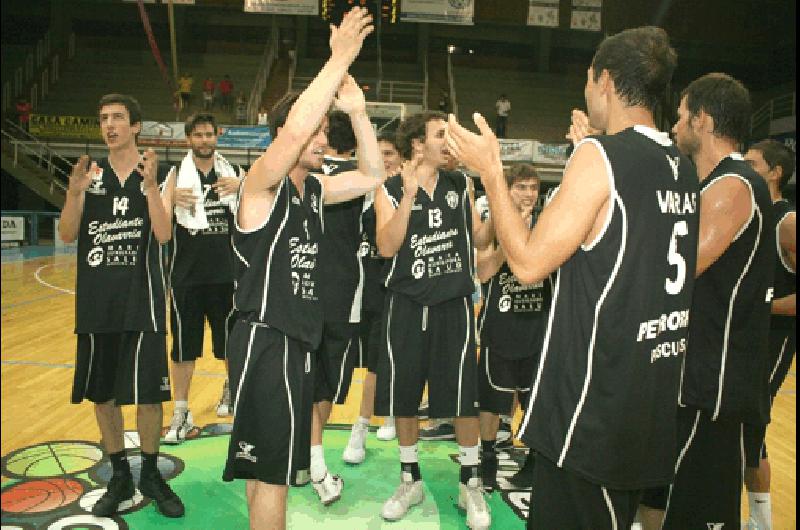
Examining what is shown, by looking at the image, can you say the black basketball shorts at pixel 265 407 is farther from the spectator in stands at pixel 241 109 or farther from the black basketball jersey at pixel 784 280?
the spectator in stands at pixel 241 109

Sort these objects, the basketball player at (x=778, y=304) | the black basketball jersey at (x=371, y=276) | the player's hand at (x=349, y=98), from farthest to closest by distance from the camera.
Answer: the black basketball jersey at (x=371, y=276)
the basketball player at (x=778, y=304)
the player's hand at (x=349, y=98)

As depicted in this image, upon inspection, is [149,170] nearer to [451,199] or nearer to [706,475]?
[451,199]

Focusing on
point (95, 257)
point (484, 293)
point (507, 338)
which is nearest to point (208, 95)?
point (484, 293)

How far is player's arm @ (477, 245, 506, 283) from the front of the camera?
13.9 ft

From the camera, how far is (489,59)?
2706cm

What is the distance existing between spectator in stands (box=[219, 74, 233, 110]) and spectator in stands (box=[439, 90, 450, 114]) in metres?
7.52

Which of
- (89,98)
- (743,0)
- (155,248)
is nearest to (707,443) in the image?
(155,248)

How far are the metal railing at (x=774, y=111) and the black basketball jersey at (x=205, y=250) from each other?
18153mm

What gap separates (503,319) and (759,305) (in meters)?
1.99

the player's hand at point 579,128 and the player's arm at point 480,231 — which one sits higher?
the player's hand at point 579,128

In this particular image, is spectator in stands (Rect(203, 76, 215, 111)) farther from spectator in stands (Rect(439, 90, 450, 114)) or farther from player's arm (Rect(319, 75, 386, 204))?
player's arm (Rect(319, 75, 386, 204))

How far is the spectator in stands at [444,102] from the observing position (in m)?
23.7

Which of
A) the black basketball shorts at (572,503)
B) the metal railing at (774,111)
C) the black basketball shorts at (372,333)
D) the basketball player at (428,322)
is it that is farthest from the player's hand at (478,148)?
the metal railing at (774,111)

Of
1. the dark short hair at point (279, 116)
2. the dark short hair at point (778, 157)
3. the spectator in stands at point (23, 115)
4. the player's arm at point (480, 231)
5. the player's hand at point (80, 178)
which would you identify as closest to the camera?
the dark short hair at point (279, 116)
